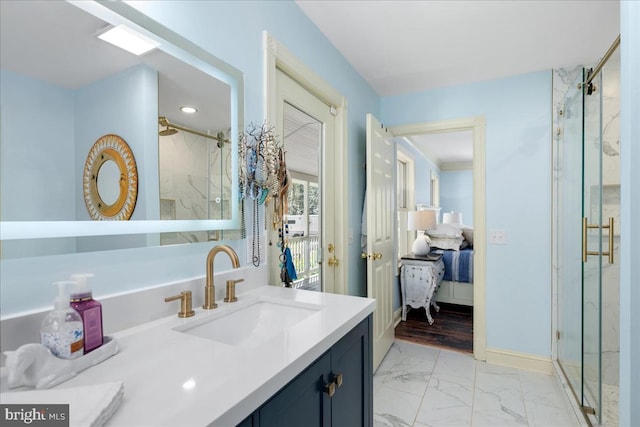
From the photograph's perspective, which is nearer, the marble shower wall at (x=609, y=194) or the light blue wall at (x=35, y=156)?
the light blue wall at (x=35, y=156)

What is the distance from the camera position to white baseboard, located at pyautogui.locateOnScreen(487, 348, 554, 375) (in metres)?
2.53

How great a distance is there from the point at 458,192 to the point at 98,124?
24.9 ft

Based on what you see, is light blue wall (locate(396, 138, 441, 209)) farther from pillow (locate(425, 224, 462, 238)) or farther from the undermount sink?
the undermount sink

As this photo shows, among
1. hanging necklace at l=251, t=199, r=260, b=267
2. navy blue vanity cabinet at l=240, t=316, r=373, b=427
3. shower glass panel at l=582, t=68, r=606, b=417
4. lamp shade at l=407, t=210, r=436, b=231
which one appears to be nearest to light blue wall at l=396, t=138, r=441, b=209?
lamp shade at l=407, t=210, r=436, b=231

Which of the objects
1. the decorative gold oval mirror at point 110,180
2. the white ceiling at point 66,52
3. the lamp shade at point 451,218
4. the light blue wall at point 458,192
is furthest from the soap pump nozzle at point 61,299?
the light blue wall at point 458,192

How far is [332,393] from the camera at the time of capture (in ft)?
3.06

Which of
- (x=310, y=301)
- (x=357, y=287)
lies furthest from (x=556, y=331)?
(x=310, y=301)

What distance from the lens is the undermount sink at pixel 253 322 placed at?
41.0 inches

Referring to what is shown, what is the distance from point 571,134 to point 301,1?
77.6 inches

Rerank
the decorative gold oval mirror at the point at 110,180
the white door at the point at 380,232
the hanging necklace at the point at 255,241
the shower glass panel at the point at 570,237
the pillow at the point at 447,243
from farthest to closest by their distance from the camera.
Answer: the pillow at the point at 447,243 → the white door at the point at 380,232 → the shower glass panel at the point at 570,237 → the hanging necklace at the point at 255,241 → the decorative gold oval mirror at the point at 110,180

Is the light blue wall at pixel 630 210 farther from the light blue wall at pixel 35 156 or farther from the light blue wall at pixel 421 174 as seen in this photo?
the light blue wall at pixel 421 174

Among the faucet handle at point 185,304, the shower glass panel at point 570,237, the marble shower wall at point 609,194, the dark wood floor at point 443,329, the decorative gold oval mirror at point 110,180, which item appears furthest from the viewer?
the dark wood floor at point 443,329

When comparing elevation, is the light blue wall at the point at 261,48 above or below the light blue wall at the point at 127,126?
above

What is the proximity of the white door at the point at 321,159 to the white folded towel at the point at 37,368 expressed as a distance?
126 centimetres
